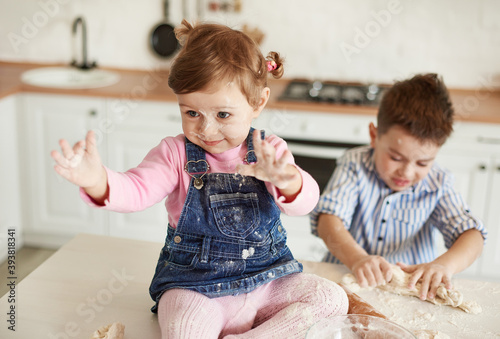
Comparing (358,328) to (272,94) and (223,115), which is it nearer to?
(223,115)

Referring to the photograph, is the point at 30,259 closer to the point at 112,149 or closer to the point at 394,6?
the point at 112,149

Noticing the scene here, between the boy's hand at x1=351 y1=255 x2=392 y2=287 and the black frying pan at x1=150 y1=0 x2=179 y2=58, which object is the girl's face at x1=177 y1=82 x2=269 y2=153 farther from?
the black frying pan at x1=150 y1=0 x2=179 y2=58

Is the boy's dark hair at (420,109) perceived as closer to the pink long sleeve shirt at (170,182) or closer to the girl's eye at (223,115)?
the pink long sleeve shirt at (170,182)

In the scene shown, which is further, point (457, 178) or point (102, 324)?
point (457, 178)

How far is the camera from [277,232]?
101 centimetres

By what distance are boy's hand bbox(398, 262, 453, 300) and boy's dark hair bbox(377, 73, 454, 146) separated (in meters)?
0.31

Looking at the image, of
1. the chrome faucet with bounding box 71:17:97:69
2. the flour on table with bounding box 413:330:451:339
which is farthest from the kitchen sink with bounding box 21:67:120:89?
the flour on table with bounding box 413:330:451:339

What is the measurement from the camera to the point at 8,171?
2.47 m

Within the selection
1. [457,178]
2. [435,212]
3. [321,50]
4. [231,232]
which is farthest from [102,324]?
[321,50]

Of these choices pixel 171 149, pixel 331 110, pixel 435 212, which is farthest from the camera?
pixel 331 110

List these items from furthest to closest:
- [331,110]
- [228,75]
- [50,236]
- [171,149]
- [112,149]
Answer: [50,236], [112,149], [331,110], [171,149], [228,75]

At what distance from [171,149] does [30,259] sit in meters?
1.89

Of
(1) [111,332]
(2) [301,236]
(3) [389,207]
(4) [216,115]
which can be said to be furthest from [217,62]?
(2) [301,236]

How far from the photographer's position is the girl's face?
863 mm
